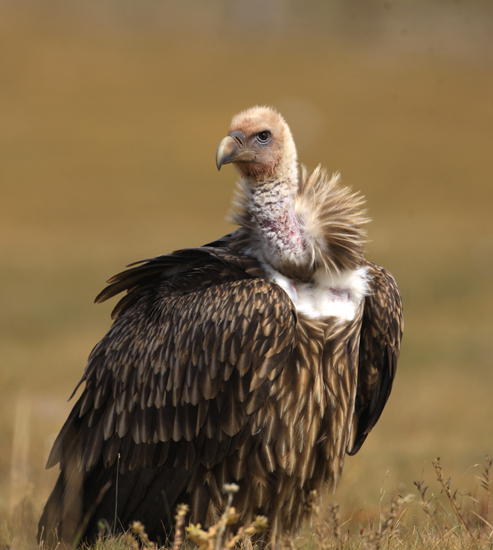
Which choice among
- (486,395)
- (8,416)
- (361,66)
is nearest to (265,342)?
(8,416)

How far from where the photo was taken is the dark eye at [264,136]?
4.92m

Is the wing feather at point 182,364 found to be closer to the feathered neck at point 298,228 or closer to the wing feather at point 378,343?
the feathered neck at point 298,228

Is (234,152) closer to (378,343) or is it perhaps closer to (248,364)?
(248,364)

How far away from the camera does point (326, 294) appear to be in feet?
16.3

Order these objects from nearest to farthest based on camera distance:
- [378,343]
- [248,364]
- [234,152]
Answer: [248,364] → [234,152] → [378,343]

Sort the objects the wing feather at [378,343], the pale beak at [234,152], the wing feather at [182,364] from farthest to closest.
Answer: the wing feather at [378,343] → the pale beak at [234,152] → the wing feather at [182,364]

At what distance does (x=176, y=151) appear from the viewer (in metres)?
44.6

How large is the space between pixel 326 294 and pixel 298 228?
43 cm

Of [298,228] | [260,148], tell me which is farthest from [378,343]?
[260,148]

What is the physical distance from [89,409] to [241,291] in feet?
4.58

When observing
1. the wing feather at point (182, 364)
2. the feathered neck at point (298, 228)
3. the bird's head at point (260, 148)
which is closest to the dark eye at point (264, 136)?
the bird's head at point (260, 148)

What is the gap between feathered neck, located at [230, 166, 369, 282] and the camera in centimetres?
484

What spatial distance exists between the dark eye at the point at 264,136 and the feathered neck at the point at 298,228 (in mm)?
239

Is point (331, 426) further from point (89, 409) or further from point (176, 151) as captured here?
point (176, 151)
